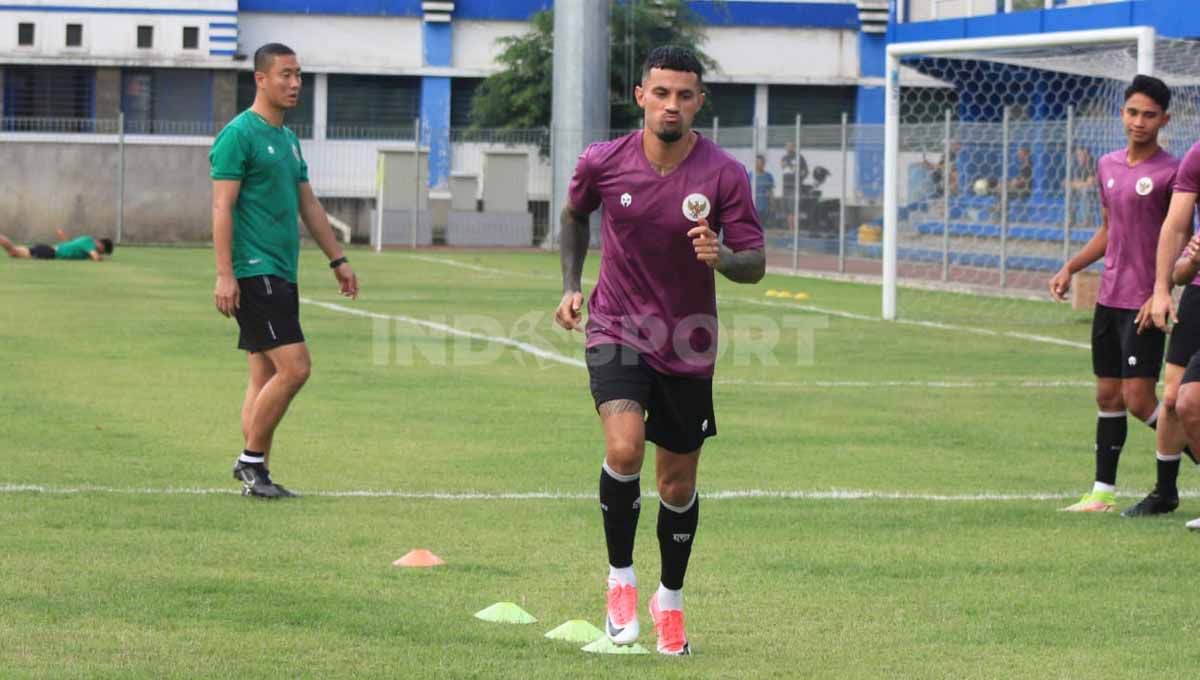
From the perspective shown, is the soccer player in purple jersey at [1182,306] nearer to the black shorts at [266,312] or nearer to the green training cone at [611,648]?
the green training cone at [611,648]

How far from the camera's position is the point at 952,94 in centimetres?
3503

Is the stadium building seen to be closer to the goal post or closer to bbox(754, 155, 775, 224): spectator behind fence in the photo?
bbox(754, 155, 775, 224): spectator behind fence

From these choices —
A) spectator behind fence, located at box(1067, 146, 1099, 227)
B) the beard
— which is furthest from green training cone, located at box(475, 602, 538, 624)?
spectator behind fence, located at box(1067, 146, 1099, 227)

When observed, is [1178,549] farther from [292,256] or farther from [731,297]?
[731,297]

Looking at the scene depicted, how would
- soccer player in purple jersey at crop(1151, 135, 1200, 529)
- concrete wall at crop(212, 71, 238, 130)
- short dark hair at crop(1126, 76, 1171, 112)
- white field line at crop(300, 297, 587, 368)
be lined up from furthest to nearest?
1. concrete wall at crop(212, 71, 238, 130)
2. white field line at crop(300, 297, 587, 368)
3. short dark hair at crop(1126, 76, 1171, 112)
4. soccer player in purple jersey at crop(1151, 135, 1200, 529)

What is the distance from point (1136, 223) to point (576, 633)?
4.30 m

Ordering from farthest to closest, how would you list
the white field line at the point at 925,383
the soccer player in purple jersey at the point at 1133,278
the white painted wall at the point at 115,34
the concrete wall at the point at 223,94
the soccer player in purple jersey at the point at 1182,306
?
the concrete wall at the point at 223,94
the white painted wall at the point at 115,34
the white field line at the point at 925,383
the soccer player in purple jersey at the point at 1133,278
the soccer player in purple jersey at the point at 1182,306

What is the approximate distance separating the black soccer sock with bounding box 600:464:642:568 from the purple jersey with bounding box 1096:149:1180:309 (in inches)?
153

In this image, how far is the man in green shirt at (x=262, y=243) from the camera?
32.1 feet

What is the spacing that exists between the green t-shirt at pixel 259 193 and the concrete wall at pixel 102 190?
104ft

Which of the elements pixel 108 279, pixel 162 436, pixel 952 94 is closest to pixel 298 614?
pixel 162 436

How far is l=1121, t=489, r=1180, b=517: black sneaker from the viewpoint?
31.7 ft

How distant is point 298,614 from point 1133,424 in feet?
26.1

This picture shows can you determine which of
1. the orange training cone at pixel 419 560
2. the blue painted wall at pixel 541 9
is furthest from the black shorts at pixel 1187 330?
the blue painted wall at pixel 541 9
